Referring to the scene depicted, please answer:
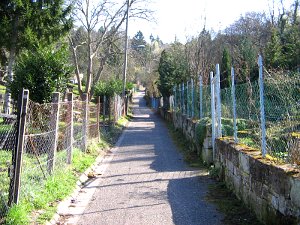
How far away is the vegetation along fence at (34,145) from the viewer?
5.36m

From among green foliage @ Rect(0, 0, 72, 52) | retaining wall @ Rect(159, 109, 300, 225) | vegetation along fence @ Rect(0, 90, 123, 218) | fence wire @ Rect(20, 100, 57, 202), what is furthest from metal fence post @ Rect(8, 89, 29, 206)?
green foliage @ Rect(0, 0, 72, 52)

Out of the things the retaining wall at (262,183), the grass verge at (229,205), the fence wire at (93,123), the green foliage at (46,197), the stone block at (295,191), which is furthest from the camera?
the fence wire at (93,123)

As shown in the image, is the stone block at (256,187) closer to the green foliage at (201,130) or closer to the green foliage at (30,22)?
the green foliage at (201,130)

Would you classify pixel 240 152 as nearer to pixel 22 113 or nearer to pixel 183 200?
pixel 183 200

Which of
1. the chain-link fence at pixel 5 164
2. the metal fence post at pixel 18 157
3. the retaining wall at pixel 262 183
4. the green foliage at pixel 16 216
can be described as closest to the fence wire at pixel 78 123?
the chain-link fence at pixel 5 164

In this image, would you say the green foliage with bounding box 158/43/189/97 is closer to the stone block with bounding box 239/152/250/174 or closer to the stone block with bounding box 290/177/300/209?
the stone block with bounding box 239/152/250/174

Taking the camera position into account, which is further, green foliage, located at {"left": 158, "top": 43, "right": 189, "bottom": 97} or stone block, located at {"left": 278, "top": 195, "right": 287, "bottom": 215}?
green foliage, located at {"left": 158, "top": 43, "right": 189, "bottom": 97}

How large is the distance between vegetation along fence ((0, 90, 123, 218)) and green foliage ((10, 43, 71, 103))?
946mm

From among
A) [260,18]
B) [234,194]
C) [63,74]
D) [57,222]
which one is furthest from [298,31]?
[57,222]

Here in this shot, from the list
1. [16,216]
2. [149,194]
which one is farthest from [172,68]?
[16,216]

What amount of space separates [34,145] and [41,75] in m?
4.16

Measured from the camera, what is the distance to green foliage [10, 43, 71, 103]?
11.3 m

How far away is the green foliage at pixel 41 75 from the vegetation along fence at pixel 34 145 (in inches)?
37.3

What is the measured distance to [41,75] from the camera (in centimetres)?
1138
